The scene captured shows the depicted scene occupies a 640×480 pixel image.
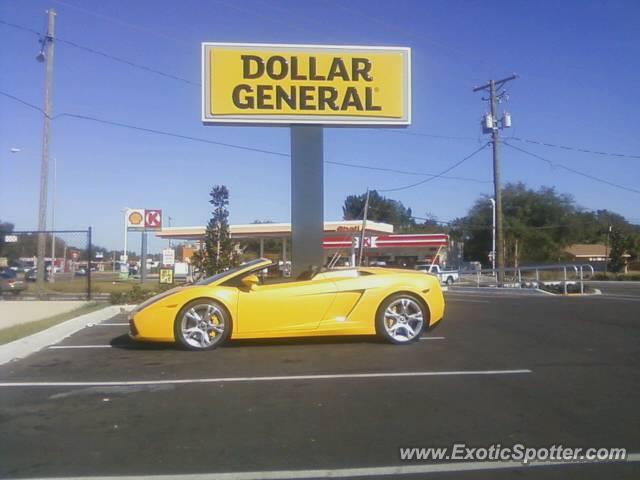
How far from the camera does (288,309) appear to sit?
7961mm

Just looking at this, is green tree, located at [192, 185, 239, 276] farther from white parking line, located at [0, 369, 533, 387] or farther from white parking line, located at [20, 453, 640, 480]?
white parking line, located at [20, 453, 640, 480]

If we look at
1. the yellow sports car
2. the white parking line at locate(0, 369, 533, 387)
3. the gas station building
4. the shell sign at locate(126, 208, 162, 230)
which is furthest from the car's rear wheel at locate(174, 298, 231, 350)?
the shell sign at locate(126, 208, 162, 230)

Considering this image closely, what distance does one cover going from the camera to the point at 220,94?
14352 mm

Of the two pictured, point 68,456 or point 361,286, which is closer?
point 68,456

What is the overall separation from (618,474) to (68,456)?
3.47 m

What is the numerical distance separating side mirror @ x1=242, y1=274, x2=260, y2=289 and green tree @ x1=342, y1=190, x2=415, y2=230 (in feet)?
230

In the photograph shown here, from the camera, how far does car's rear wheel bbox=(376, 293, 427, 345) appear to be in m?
8.13

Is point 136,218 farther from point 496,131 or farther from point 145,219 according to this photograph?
point 496,131

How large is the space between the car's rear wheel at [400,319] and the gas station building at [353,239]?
21.3 m

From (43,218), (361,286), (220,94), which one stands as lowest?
(361,286)

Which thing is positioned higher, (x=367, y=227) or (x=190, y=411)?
(x=367, y=227)

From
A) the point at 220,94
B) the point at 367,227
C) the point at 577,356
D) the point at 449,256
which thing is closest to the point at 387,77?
the point at 220,94

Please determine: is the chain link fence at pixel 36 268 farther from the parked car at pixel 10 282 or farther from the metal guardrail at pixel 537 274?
the metal guardrail at pixel 537 274

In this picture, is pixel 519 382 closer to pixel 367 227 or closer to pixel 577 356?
pixel 577 356
